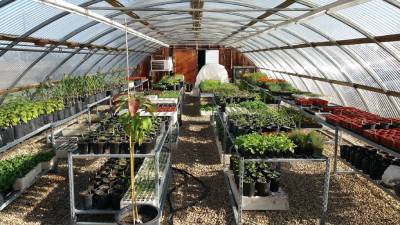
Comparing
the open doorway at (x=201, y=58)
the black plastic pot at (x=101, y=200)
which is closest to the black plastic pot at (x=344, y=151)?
the black plastic pot at (x=101, y=200)

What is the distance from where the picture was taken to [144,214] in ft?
13.5

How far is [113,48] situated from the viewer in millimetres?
14305

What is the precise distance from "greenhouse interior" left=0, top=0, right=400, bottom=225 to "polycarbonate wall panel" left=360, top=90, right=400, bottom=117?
4cm

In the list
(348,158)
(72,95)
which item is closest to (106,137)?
(348,158)

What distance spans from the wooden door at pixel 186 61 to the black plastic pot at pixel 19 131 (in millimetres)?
18638

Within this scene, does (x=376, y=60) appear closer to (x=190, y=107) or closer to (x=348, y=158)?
(x=348, y=158)

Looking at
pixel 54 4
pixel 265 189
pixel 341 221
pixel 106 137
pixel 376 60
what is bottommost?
pixel 341 221

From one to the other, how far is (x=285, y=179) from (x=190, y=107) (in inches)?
380

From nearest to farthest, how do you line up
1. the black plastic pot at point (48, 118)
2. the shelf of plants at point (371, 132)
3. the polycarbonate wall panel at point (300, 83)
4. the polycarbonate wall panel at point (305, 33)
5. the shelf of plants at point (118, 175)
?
the shelf of plants at point (118, 175) → the shelf of plants at point (371, 132) → the black plastic pot at point (48, 118) → the polycarbonate wall panel at point (305, 33) → the polycarbonate wall panel at point (300, 83)

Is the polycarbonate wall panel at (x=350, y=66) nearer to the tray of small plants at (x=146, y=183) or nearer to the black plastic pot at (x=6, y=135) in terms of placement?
the tray of small plants at (x=146, y=183)

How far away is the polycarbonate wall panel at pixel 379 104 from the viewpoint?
7773 millimetres

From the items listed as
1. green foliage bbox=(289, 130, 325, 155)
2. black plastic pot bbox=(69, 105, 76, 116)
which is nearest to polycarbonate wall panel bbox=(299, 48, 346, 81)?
green foliage bbox=(289, 130, 325, 155)

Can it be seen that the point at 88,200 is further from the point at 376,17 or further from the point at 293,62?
the point at 293,62

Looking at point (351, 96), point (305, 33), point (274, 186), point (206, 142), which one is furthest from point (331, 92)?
point (274, 186)
